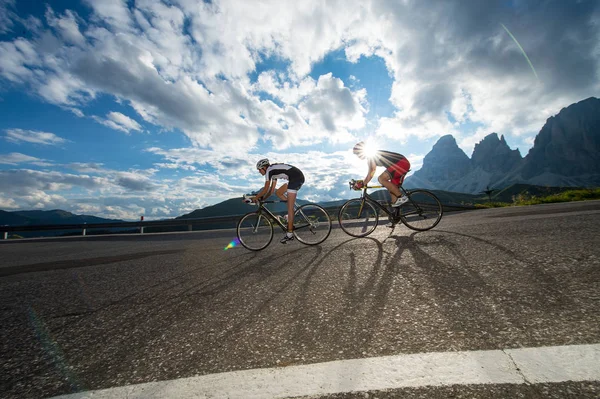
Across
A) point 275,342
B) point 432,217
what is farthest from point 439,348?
point 432,217

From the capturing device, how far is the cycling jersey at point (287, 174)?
21.3 ft

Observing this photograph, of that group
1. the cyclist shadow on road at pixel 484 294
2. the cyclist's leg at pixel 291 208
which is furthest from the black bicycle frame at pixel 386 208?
the cyclist shadow on road at pixel 484 294

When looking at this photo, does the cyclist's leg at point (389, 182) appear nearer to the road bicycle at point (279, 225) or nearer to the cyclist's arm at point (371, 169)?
the cyclist's arm at point (371, 169)

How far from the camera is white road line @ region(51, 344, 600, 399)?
1.27m

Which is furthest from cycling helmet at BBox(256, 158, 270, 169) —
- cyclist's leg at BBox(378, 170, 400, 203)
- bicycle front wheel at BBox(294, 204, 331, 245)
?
cyclist's leg at BBox(378, 170, 400, 203)

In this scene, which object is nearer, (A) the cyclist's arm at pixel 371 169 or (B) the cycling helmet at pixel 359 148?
(A) the cyclist's arm at pixel 371 169

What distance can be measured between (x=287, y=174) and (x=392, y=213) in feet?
9.34

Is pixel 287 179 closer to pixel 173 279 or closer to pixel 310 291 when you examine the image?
pixel 173 279

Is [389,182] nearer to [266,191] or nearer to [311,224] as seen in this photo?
[311,224]

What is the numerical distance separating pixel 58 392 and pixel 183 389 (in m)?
0.71

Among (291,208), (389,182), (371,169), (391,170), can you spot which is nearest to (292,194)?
(291,208)

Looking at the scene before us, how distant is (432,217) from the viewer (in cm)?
685

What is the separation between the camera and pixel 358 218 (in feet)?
23.8

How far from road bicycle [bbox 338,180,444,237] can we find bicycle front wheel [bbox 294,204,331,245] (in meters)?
0.72
